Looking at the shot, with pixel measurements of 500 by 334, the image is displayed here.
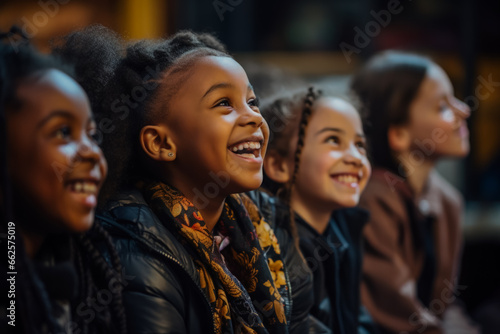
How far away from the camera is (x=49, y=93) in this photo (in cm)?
96

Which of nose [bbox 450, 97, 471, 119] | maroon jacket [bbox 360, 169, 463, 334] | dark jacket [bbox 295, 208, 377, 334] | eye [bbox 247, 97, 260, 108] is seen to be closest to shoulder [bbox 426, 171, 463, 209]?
maroon jacket [bbox 360, 169, 463, 334]

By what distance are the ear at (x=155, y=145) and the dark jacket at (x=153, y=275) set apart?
10cm

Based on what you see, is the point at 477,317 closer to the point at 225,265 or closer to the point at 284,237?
the point at 284,237

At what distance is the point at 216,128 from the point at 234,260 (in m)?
0.30

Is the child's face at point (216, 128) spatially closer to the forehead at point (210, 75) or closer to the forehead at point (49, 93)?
the forehead at point (210, 75)

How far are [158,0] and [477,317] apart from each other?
2596 mm

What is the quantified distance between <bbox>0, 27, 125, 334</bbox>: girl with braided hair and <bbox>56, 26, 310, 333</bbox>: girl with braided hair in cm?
17

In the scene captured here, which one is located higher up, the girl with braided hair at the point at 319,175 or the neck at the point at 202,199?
the neck at the point at 202,199

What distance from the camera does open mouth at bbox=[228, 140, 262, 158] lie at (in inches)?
50.0

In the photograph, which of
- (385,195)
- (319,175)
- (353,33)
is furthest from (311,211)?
(353,33)

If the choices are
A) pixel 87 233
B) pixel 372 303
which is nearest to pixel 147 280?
pixel 87 233

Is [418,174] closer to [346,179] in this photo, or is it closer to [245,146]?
[346,179]

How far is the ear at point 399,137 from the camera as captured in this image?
226 centimetres

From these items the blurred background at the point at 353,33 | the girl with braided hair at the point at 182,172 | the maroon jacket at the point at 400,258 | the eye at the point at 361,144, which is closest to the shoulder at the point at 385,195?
the maroon jacket at the point at 400,258
